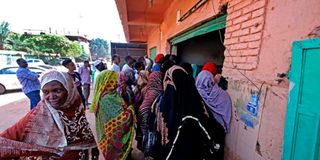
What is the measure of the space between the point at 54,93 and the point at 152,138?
131 centimetres

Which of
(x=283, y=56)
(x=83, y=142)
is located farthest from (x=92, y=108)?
(x=283, y=56)

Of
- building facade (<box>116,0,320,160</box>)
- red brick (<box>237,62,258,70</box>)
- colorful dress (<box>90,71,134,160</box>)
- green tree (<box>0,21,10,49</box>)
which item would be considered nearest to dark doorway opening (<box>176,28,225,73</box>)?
building facade (<box>116,0,320,160</box>)

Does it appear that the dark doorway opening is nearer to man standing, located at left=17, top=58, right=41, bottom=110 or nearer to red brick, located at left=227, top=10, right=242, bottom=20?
Answer: red brick, located at left=227, top=10, right=242, bottom=20

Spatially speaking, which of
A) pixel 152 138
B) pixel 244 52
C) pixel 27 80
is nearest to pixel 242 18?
pixel 244 52

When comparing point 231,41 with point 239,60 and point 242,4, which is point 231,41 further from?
point 242,4

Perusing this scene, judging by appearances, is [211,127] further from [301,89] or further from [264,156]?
[301,89]

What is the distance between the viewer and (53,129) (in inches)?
62.9

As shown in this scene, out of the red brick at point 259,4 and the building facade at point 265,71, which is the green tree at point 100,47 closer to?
the building facade at point 265,71

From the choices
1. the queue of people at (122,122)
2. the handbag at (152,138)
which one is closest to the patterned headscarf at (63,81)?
the queue of people at (122,122)

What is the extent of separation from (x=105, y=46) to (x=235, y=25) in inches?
2958

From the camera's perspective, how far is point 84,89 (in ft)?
22.5

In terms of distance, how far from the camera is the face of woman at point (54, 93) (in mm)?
1658

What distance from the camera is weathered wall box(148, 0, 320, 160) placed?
164 cm

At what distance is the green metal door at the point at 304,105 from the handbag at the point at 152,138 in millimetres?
1358
